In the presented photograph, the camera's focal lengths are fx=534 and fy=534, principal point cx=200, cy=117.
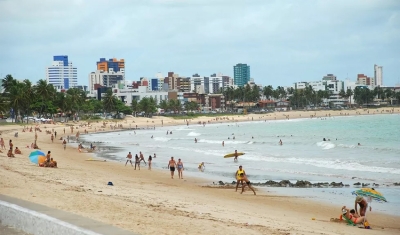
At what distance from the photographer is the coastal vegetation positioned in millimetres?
87125

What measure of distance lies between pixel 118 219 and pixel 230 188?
43.3ft

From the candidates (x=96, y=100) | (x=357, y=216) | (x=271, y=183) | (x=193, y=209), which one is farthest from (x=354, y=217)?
(x=96, y=100)

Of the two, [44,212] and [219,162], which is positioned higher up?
[44,212]

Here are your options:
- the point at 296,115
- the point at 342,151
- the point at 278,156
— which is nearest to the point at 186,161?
the point at 278,156

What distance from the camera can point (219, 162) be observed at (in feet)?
115

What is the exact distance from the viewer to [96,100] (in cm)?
13125

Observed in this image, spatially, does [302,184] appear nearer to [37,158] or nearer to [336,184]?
[336,184]

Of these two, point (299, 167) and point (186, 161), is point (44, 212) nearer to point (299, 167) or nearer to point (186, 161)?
point (299, 167)

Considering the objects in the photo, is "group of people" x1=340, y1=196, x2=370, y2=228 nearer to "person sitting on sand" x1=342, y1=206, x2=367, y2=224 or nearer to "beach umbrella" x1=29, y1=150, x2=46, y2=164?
"person sitting on sand" x1=342, y1=206, x2=367, y2=224

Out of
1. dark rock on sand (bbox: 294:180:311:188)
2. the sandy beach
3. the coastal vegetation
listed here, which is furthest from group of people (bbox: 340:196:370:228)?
the coastal vegetation

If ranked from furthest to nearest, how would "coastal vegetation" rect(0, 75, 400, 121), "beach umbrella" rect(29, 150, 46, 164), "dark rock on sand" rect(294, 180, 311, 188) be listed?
"coastal vegetation" rect(0, 75, 400, 121) < "beach umbrella" rect(29, 150, 46, 164) < "dark rock on sand" rect(294, 180, 311, 188)

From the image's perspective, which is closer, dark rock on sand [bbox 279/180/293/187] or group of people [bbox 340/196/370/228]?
group of people [bbox 340/196/370/228]

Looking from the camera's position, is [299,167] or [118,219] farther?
[299,167]

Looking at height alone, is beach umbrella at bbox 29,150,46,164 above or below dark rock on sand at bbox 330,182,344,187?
above
